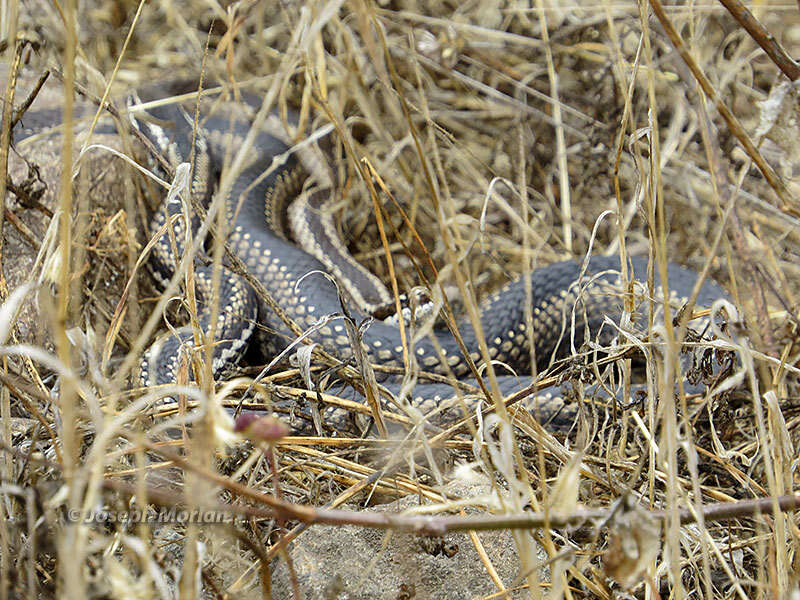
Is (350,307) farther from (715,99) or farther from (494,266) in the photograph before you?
(715,99)

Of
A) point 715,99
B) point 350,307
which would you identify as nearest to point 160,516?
point 715,99

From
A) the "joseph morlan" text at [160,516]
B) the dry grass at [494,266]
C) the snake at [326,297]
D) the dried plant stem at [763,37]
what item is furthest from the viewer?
the snake at [326,297]

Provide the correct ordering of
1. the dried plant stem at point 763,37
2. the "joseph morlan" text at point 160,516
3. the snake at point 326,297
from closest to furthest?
the "joseph morlan" text at point 160,516 → the dried plant stem at point 763,37 → the snake at point 326,297

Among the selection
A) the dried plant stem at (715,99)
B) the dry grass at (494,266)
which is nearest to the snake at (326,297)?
the dry grass at (494,266)

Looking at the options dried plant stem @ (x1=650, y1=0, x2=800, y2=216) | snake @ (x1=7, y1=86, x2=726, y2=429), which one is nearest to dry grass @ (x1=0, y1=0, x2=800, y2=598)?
dried plant stem @ (x1=650, y1=0, x2=800, y2=216)

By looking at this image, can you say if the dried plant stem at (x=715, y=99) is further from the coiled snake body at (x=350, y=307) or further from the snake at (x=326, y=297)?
the coiled snake body at (x=350, y=307)

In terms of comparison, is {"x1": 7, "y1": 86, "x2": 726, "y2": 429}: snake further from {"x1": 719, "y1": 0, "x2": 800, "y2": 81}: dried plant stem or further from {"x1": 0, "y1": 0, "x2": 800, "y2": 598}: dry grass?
{"x1": 719, "y1": 0, "x2": 800, "y2": 81}: dried plant stem

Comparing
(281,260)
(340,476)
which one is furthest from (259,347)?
(340,476)

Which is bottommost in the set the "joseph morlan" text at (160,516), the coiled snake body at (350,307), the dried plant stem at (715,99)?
the coiled snake body at (350,307)
